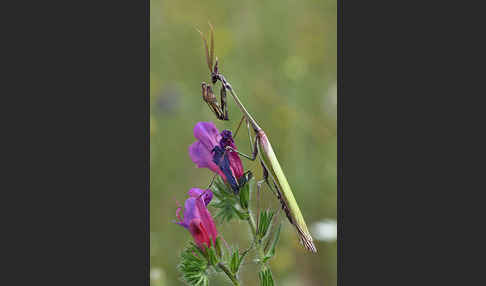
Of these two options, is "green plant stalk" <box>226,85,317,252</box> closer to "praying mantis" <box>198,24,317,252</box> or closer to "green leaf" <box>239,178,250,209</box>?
"praying mantis" <box>198,24,317,252</box>

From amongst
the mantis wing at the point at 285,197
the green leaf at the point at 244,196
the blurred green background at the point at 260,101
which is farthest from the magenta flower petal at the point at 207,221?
the blurred green background at the point at 260,101

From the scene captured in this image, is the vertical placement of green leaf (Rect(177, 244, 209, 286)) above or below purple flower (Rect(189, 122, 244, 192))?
below

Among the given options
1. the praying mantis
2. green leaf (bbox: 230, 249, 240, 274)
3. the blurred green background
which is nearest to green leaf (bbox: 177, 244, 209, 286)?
green leaf (bbox: 230, 249, 240, 274)

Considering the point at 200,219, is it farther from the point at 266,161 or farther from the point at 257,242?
the point at 266,161
